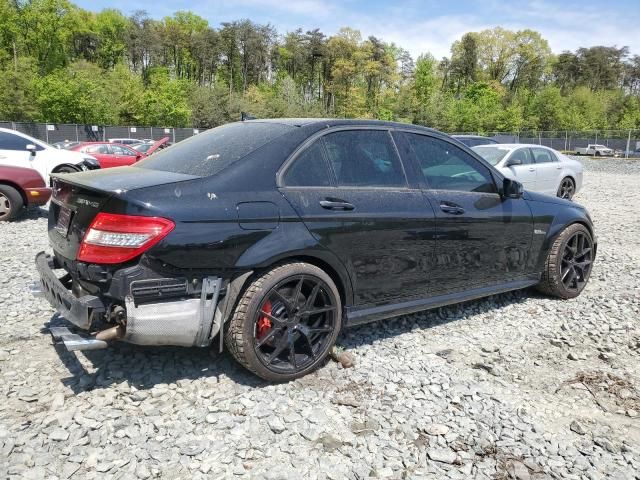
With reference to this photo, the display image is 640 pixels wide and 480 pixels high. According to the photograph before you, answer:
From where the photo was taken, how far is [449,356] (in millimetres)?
3744

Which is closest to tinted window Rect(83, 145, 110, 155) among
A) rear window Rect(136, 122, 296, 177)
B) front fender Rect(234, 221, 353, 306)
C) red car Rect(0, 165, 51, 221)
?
red car Rect(0, 165, 51, 221)

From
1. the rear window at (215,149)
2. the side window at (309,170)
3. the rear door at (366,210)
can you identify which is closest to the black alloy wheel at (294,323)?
the rear door at (366,210)

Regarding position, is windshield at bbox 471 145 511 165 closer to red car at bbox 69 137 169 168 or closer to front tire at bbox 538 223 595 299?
front tire at bbox 538 223 595 299

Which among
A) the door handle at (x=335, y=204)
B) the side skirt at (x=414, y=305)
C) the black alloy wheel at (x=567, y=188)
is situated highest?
the door handle at (x=335, y=204)

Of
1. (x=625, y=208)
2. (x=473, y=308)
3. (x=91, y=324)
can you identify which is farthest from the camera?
(x=625, y=208)

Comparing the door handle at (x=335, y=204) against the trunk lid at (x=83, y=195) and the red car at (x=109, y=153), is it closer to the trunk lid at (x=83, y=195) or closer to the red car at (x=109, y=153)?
the trunk lid at (x=83, y=195)

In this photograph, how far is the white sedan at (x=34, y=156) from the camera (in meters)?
9.32

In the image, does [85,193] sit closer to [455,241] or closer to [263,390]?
[263,390]

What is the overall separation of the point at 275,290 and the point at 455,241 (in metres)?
1.63

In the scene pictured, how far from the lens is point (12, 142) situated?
949 cm

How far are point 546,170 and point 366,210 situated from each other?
9.76 metres

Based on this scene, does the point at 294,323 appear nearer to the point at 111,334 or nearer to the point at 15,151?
the point at 111,334

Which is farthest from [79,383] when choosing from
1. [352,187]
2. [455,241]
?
[455,241]

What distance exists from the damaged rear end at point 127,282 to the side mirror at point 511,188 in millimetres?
2685
